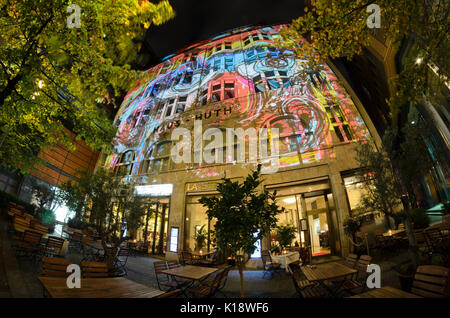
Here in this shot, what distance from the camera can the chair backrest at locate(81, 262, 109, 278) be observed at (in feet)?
12.1

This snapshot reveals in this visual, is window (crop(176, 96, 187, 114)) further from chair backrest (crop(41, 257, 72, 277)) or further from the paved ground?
chair backrest (crop(41, 257, 72, 277))

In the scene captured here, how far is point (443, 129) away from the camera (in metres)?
8.56

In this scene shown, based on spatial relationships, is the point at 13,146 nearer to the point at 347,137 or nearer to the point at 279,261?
the point at 279,261

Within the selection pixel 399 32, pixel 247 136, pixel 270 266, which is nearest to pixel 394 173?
pixel 399 32

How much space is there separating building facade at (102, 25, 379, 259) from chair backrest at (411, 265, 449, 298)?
7488 millimetres

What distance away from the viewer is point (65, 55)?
3.60 metres

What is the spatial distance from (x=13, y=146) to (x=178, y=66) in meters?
16.7

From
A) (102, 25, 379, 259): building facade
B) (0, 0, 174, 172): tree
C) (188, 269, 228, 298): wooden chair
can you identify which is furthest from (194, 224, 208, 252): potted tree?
(0, 0, 174, 172): tree

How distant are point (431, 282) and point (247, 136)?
11.3 meters

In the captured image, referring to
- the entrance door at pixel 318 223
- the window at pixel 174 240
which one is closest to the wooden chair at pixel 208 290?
the window at pixel 174 240

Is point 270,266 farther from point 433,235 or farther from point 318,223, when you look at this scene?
point 433,235

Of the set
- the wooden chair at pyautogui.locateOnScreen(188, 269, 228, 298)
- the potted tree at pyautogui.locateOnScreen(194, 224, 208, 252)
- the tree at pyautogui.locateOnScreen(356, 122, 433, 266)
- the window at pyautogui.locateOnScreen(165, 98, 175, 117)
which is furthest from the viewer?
the window at pyautogui.locateOnScreen(165, 98, 175, 117)

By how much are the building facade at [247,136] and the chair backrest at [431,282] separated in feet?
24.6

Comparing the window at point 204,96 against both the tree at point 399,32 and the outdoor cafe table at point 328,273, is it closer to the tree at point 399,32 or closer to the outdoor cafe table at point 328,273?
the tree at point 399,32
